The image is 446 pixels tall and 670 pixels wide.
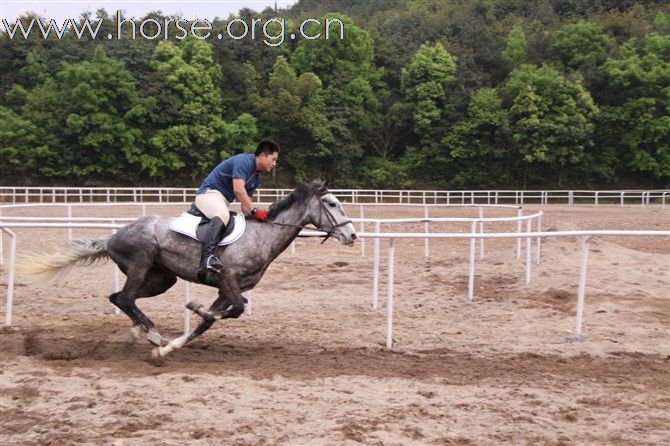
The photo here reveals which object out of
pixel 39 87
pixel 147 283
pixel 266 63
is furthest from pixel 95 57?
pixel 147 283

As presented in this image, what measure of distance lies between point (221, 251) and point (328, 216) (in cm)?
118

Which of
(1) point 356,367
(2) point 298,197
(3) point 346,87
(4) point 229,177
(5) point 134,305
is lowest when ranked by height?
→ (1) point 356,367

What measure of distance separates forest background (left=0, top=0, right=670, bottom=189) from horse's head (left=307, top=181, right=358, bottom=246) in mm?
37960

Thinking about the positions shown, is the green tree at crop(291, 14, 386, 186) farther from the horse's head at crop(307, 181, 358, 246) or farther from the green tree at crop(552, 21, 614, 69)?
the horse's head at crop(307, 181, 358, 246)

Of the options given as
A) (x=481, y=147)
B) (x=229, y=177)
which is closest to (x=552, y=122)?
(x=481, y=147)

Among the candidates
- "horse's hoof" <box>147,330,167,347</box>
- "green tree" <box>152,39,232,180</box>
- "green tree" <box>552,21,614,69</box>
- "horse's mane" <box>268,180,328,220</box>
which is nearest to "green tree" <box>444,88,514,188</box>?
"green tree" <box>552,21,614,69</box>

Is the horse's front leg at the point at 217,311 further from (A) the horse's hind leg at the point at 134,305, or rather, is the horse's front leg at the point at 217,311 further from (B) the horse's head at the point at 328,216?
(B) the horse's head at the point at 328,216

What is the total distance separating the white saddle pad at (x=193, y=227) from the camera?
7.09 metres

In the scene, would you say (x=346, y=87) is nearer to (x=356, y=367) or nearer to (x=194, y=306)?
(x=194, y=306)

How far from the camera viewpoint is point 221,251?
23.2 ft

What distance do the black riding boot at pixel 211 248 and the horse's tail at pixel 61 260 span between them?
1.36 meters

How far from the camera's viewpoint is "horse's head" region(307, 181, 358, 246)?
7.20m

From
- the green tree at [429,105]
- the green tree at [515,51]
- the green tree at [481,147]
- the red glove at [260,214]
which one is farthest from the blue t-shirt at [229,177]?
the green tree at [515,51]

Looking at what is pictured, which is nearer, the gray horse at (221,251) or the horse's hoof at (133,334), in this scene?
the gray horse at (221,251)
